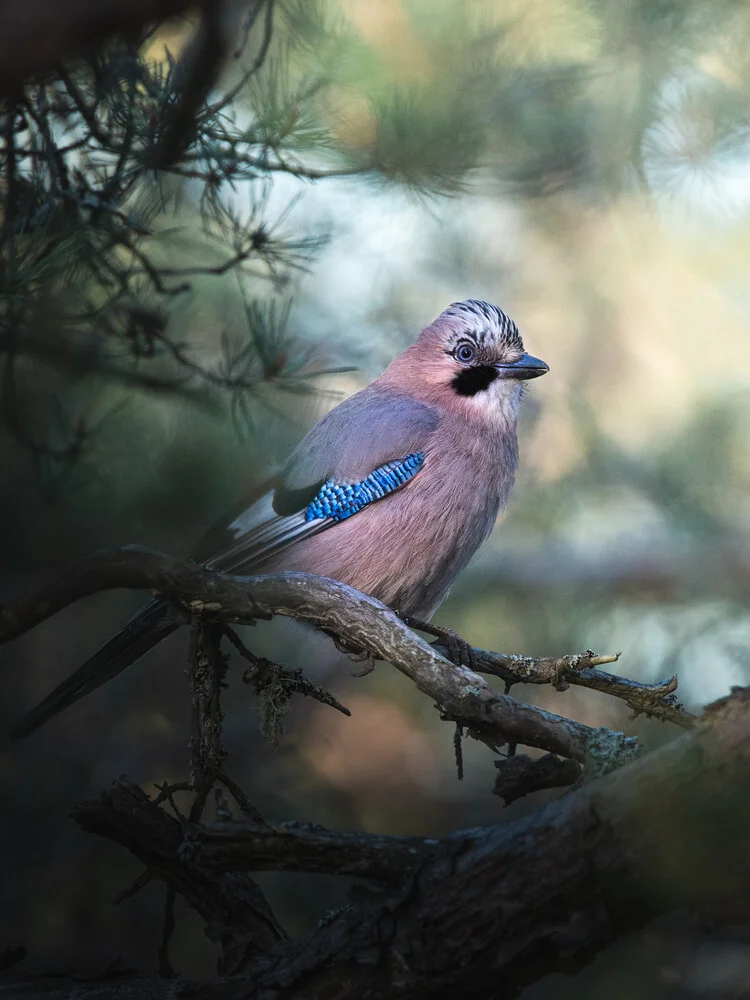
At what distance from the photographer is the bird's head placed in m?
2.74

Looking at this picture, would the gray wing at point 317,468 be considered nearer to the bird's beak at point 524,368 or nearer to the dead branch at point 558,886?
the bird's beak at point 524,368

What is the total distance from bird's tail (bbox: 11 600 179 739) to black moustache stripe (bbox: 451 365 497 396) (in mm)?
955

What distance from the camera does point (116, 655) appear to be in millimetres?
2254

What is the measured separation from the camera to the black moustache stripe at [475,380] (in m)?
2.78

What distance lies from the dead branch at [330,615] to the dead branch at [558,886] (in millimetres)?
322

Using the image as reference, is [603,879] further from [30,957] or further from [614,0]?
[614,0]

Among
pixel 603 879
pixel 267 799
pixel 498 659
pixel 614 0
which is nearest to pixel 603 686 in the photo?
pixel 498 659

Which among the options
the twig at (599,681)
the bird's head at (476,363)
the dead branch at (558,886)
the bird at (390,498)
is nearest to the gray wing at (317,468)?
the bird at (390,498)

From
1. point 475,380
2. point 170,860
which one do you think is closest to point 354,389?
point 475,380

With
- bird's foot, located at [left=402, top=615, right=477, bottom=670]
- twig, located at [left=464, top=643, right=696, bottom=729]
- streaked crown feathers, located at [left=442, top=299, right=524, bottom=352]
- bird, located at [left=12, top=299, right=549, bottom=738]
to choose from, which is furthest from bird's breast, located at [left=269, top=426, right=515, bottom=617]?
twig, located at [left=464, top=643, right=696, bottom=729]

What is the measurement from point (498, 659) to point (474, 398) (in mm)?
910

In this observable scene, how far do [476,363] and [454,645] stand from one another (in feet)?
2.83

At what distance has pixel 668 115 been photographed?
9.18 ft

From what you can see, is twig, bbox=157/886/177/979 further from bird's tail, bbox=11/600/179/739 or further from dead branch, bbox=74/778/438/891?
bird's tail, bbox=11/600/179/739
